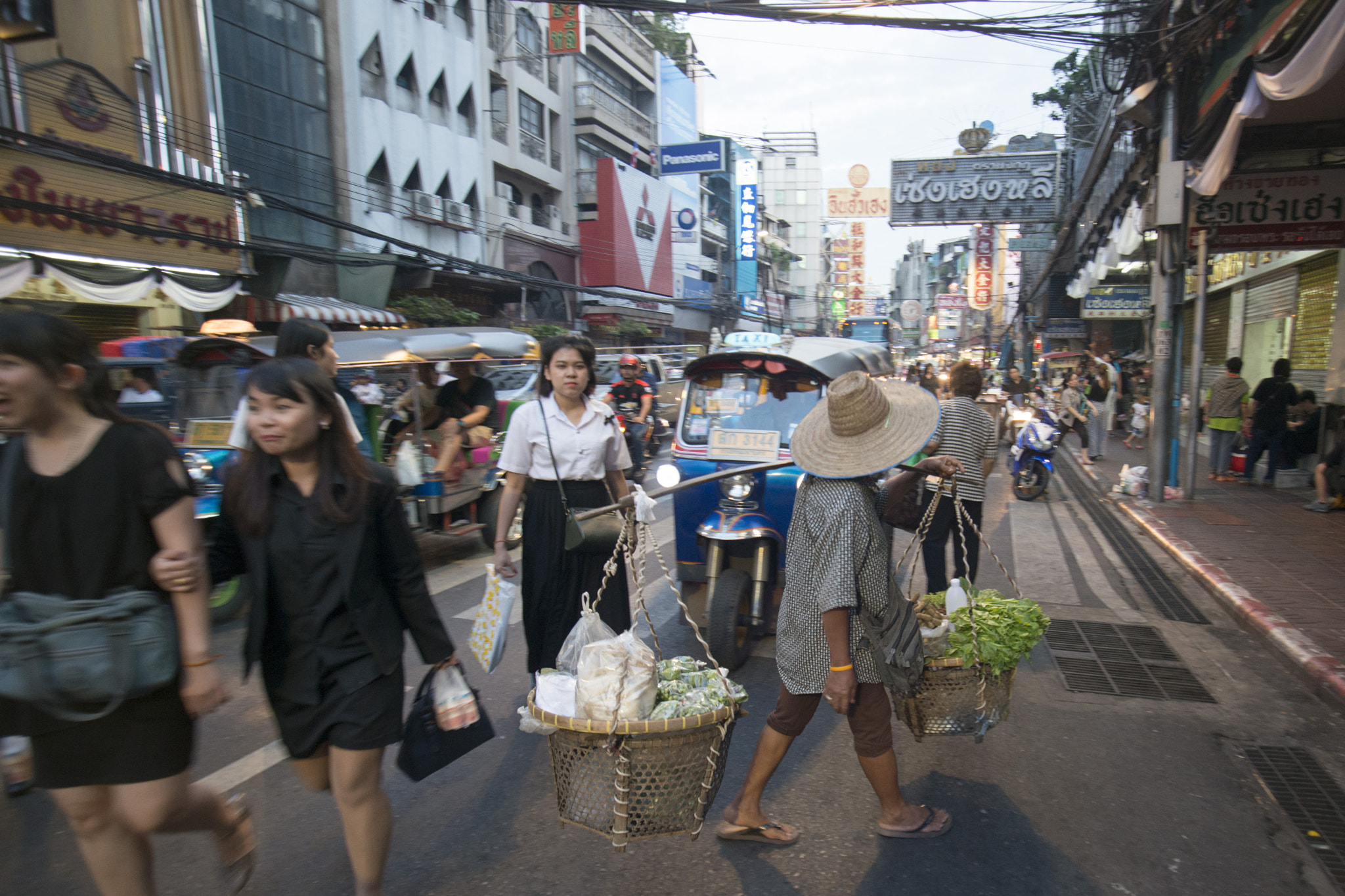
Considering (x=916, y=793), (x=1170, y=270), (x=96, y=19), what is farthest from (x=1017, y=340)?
(x=916, y=793)

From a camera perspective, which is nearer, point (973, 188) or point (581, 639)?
point (581, 639)

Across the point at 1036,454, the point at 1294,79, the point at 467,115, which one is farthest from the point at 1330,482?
the point at 467,115

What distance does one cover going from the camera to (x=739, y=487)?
5020mm

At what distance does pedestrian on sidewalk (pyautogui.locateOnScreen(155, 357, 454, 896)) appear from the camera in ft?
7.66

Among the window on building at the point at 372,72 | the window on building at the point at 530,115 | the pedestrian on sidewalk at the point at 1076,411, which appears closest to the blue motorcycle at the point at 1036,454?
the pedestrian on sidewalk at the point at 1076,411

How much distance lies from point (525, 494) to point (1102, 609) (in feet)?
15.7

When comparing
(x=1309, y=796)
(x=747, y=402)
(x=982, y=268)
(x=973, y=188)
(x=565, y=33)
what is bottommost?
(x=1309, y=796)

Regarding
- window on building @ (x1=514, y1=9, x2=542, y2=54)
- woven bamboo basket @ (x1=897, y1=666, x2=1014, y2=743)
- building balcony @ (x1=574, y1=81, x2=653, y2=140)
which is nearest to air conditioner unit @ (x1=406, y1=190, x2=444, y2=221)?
window on building @ (x1=514, y1=9, x2=542, y2=54)

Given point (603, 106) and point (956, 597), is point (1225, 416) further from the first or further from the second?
point (603, 106)

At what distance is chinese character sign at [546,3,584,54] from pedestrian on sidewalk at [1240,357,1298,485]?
929 inches

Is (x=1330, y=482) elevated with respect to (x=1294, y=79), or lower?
lower

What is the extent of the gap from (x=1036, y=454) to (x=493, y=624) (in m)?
9.68

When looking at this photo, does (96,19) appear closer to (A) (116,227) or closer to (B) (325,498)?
(A) (116,227)

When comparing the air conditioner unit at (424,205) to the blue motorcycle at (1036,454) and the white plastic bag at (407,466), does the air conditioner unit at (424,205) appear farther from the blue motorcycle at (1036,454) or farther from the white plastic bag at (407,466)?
the blue motorcycle at (1036,454)
